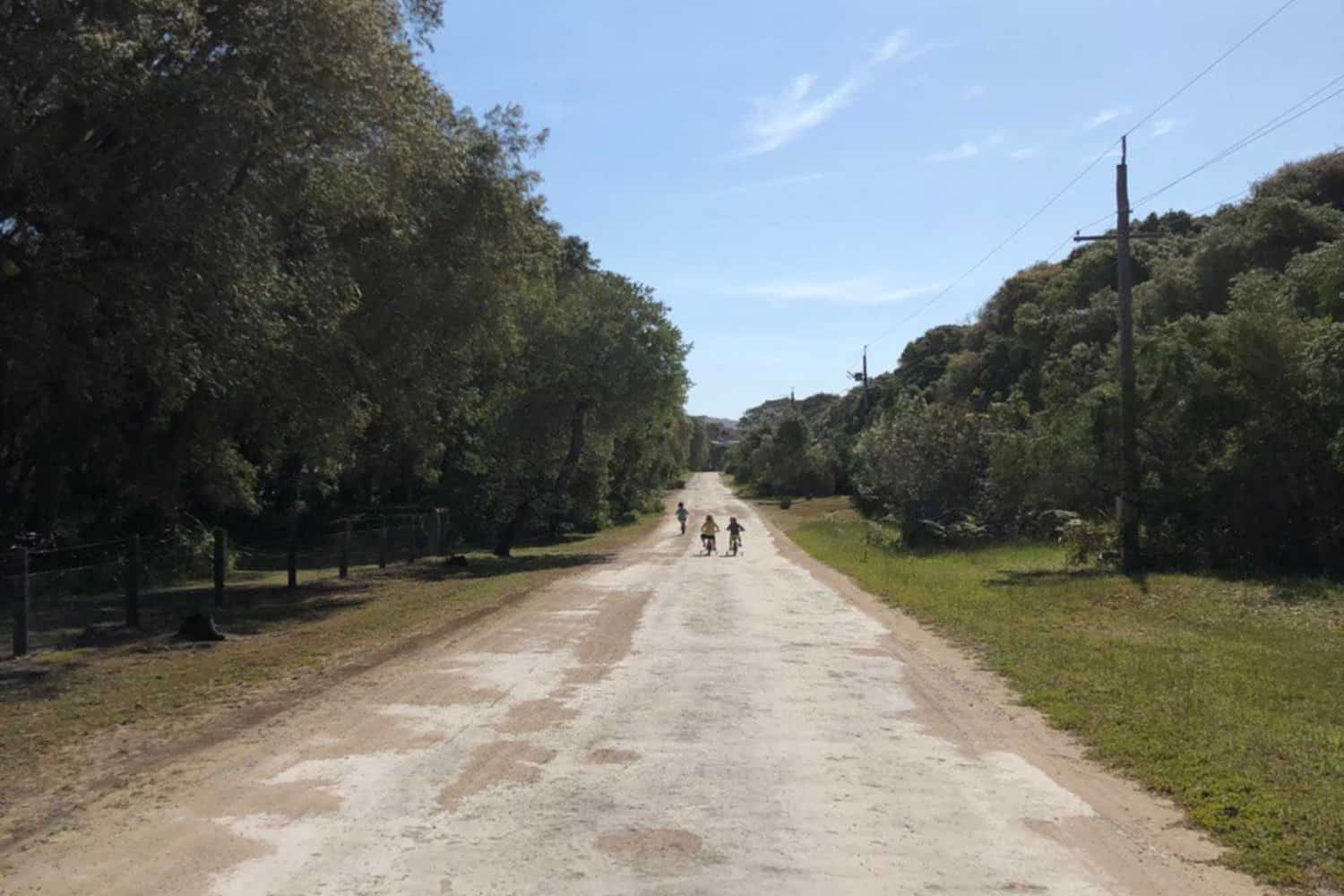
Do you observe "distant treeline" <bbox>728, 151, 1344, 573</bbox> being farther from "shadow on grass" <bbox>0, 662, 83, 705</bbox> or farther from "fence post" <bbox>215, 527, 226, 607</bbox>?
"shadow on grass" <bbox>0, 662, 83, 705</bbox>

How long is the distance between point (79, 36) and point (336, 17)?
3.55 meters

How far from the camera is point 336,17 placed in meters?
13.4

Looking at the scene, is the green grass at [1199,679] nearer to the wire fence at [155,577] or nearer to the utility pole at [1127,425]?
the utility pole at [1127,425]

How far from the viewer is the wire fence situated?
49.7ft

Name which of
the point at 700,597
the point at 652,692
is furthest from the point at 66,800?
the point at 700,597

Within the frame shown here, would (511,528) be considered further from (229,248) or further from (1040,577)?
(229,248)

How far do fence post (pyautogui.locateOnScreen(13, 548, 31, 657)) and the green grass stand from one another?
456 inches

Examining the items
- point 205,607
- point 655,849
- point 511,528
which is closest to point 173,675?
point 655,849

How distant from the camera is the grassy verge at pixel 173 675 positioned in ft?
25.4

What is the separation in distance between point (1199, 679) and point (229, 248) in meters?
11.6

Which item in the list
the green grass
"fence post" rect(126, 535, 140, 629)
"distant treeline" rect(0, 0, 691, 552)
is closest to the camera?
the green grass

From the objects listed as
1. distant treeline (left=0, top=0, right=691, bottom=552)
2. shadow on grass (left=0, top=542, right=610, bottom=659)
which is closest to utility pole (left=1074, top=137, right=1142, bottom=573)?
distant treeline (left=0, top=0, right=691, bottom=552)

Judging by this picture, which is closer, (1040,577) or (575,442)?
(1040,577)

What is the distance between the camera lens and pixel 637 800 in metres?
6.49
